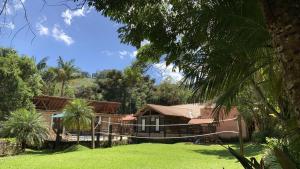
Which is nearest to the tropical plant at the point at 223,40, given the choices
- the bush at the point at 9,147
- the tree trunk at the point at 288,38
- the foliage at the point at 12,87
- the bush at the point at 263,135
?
the tree trunk at the point at 288,38

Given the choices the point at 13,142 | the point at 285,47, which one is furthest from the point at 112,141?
the point at 285,47

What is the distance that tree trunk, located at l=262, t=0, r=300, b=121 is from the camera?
306 centimetres

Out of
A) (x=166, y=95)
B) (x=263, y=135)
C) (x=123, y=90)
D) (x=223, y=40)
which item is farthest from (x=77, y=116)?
(x=123, y=90)

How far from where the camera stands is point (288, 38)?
3166 millimetres

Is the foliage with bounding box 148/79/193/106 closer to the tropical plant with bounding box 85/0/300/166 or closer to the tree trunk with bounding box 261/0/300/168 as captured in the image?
the tropical plant with bounding box 85/0/300/166

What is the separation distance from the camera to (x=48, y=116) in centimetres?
3288

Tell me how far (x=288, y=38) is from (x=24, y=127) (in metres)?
21.7

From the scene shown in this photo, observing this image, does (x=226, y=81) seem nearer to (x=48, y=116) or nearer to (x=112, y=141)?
(x=112, y=141)

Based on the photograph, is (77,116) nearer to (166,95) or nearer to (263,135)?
(263,135)

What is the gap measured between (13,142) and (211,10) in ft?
64.6

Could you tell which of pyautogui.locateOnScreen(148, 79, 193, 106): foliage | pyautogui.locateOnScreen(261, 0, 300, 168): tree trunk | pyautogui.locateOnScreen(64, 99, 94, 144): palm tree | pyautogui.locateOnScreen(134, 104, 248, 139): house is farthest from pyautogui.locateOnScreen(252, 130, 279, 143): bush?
pyautogui.locateOnScreen(148, 79, 193, 106): foliage

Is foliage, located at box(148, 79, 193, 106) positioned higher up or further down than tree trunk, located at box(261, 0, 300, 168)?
higher up

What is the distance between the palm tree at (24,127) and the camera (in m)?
22.7

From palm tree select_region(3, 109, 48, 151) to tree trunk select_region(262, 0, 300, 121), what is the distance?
21379mm
